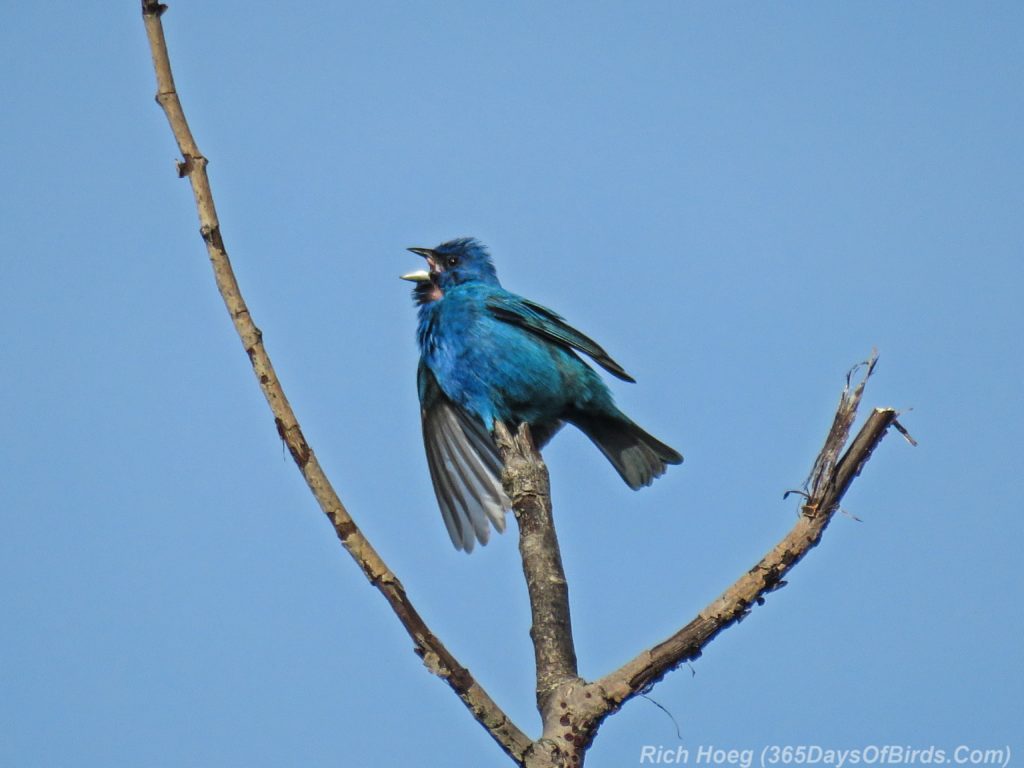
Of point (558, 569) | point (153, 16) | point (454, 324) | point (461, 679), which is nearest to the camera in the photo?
point (153, 16)

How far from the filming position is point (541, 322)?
916cm

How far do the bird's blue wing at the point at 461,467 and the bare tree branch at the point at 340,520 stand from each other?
14.1 ft

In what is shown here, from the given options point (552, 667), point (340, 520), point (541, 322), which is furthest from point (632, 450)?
point (340, 520)

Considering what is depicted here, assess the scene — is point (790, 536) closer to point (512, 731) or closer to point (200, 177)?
point (512, 731)

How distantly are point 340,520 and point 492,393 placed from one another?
168 inches

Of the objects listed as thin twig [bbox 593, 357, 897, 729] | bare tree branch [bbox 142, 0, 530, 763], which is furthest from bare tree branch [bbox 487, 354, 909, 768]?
bare tree branch [bbox 142, 0, 530, 763]

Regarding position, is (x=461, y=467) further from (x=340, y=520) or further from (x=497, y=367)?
(x=340, y=520)

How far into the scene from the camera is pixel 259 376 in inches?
178

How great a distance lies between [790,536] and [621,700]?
2.85 ft

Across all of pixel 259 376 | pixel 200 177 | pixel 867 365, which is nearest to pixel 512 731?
pixel 259 376

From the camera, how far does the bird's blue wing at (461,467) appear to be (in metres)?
9.06

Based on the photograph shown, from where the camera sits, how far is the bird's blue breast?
28.8 feet

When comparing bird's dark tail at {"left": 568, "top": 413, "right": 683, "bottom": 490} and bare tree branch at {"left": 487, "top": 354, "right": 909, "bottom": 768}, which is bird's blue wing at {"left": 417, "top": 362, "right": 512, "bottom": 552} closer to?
bird's dark tail at {"left": 568, "top": 413, "right": 683, "bottom": 490}

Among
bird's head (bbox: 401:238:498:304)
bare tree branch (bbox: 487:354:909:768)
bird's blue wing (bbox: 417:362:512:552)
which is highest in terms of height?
bird's head (bbox: 401:238:498:304)
